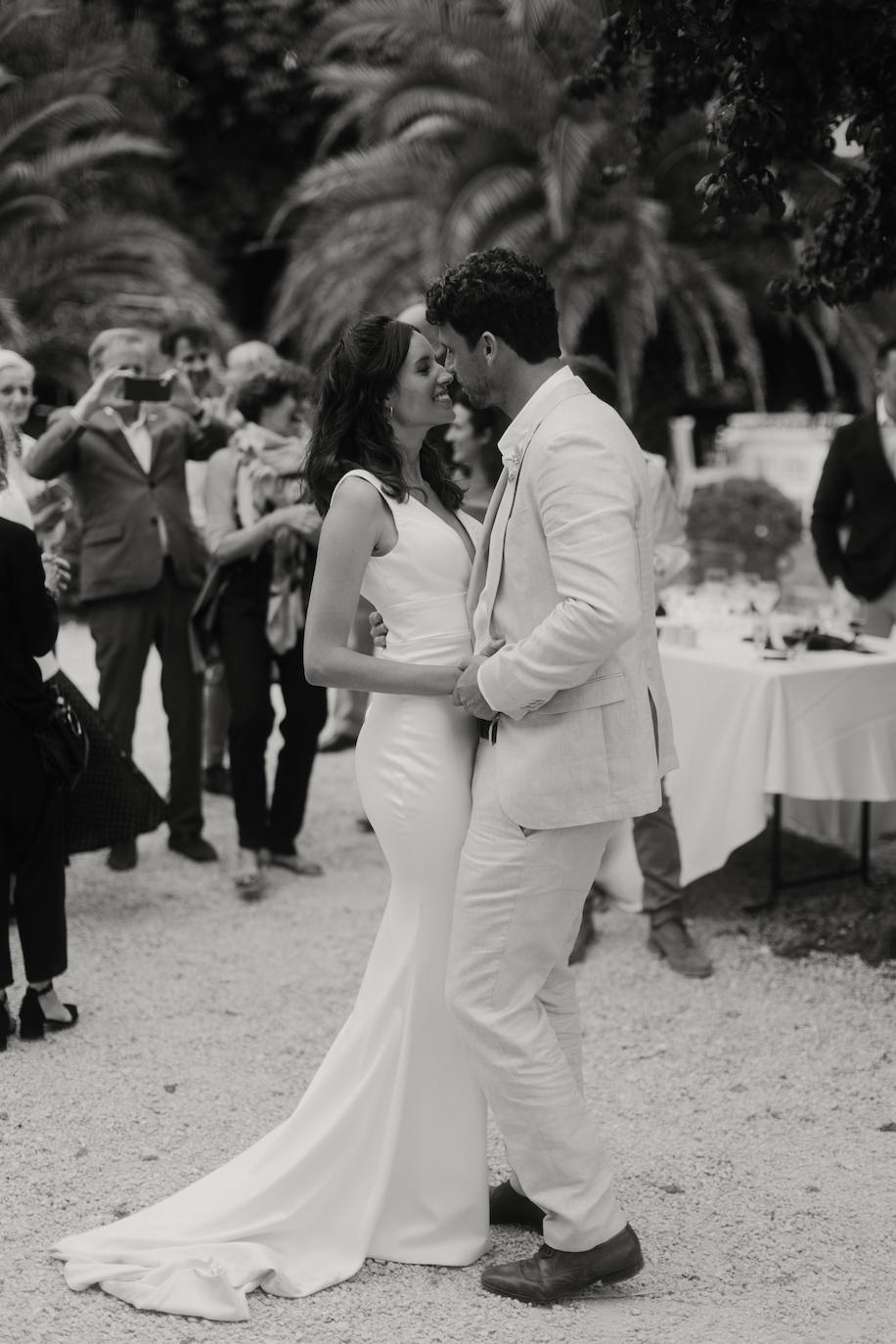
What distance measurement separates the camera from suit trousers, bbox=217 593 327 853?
6.21 meters

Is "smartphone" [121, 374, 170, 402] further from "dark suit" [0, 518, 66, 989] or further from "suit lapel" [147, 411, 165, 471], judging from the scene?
"dark suit" [0, 518, 66, 989]

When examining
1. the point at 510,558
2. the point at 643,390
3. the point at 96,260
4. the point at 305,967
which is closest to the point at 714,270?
the point at 643,390

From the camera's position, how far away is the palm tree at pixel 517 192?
513 inches

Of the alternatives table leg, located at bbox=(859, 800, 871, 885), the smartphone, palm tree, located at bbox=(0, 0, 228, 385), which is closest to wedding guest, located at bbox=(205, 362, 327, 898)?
the smartphone

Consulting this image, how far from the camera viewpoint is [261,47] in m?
17.6

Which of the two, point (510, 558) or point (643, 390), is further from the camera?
point (643, 390)

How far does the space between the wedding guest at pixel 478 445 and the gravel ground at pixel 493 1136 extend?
1737 mm

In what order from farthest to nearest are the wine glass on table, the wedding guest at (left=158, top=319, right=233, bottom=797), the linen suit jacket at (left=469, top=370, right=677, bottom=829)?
1. the wedding guest at (left=158, top=319, right=233, bottom=797)
2. the wine glass on table
3. the linen suit jacket at (left=469, top=370, right=677, bottom=829)

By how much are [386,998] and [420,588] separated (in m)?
0.89

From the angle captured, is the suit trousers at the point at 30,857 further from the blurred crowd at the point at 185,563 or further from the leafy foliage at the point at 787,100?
the leafy foliage at the point at 787,100

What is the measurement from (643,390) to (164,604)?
953cm

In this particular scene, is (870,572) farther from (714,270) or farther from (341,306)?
(341,306)

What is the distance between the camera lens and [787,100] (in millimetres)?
4578

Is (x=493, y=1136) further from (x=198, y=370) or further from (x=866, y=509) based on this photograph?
(x=198, y=370)
